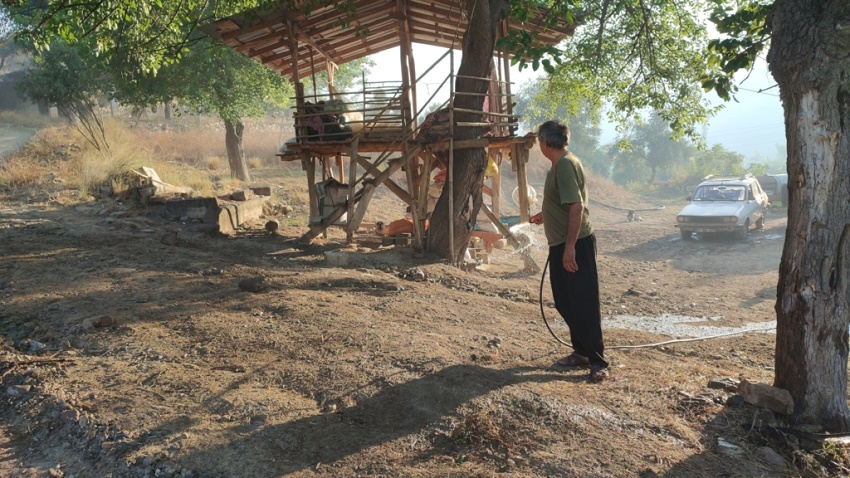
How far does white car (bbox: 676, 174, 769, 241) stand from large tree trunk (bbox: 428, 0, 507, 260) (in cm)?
1020

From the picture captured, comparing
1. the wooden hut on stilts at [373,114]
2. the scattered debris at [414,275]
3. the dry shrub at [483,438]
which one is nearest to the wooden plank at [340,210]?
the wooden hut on stilts at [373,114]

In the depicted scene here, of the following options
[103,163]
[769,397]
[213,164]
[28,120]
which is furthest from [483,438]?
[28,120]

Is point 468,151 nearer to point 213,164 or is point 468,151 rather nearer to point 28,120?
point 213,164

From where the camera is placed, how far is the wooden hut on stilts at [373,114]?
9102 millimetres

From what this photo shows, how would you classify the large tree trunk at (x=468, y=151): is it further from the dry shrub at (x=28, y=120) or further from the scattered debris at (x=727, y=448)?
the dry shrub at (x=28, y=120)

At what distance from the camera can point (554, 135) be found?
4.27m

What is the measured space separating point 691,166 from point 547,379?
4738 centimetres

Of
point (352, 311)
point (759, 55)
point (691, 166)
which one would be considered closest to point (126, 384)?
point (352, 311)

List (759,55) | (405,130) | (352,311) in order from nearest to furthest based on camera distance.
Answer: (759,55) < (352,311) < (405,130)

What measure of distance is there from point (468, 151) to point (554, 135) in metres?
4.76

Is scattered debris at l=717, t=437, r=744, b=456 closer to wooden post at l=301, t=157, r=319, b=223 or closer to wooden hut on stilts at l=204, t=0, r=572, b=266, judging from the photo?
wooden hut on stilts at l=204, t=0, r=572, b=266

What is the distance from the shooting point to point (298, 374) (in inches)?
162

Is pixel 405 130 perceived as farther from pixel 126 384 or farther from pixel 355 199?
pixel 126 384

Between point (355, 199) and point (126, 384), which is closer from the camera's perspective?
point (126, 384)
